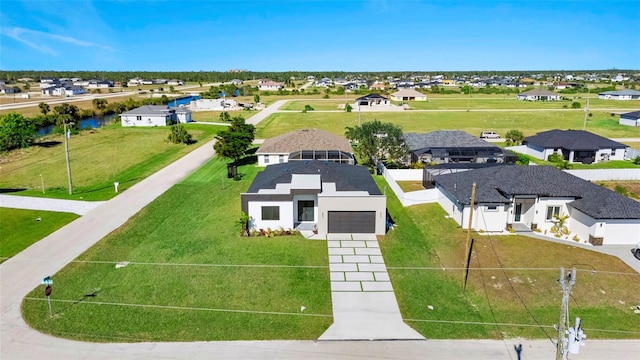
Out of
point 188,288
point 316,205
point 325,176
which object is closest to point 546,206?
point 325,176

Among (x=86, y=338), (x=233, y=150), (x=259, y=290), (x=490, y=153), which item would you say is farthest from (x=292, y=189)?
(x=490, y=153)

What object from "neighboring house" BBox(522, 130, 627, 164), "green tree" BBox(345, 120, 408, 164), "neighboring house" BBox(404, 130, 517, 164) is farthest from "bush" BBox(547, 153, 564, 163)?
"green tree" BBox(345, 120, 408, 164)

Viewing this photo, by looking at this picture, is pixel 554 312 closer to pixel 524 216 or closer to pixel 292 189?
pixel 524 216

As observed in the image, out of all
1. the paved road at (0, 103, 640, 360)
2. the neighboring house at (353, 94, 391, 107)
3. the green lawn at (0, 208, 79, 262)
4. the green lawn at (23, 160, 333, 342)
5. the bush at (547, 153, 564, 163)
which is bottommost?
the paved road at (0, 103, 640, 360)

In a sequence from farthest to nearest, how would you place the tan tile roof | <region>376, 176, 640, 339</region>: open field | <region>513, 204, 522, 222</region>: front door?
the tan tile roof < <region>513, 204, 522, 222</region>: front door < <region>376, 176, 640, 339</region>: open field

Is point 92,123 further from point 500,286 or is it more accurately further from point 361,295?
point 500,286

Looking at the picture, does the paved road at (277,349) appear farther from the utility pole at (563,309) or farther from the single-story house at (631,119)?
the single-story house at (631,119)

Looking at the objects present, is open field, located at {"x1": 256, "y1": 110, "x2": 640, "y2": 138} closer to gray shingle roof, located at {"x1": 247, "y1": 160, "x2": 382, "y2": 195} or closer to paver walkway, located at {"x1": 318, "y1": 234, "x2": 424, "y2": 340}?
gray shingle roof, located at {"x1": 247, "y1": 160, "x2": 382, "y2": 195}
